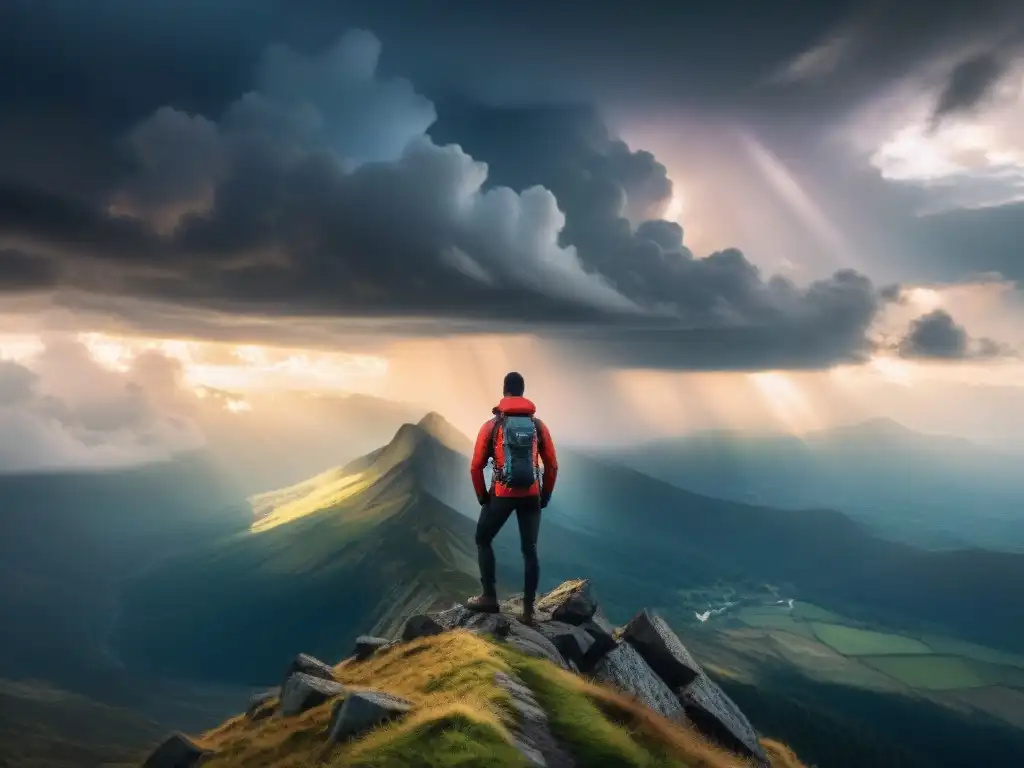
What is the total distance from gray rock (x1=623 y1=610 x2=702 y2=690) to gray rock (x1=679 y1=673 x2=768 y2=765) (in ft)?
2.34

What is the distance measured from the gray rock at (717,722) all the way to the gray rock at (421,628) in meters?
12.5

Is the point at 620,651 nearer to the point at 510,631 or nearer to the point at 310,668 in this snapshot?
the point at 510,631

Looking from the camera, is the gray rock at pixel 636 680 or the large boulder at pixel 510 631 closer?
the large boulder at pixel 510 631

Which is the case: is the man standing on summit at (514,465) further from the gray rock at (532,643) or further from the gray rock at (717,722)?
the gray rock at (717,722)

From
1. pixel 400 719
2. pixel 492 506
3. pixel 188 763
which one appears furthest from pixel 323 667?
pixel 400 719

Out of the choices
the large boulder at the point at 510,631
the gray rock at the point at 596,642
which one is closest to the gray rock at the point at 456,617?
the large boulder at the point at 510,631

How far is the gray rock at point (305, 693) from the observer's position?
28.1 m

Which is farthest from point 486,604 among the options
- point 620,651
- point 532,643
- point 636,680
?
point 636,680

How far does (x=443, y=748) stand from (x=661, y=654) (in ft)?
71.7

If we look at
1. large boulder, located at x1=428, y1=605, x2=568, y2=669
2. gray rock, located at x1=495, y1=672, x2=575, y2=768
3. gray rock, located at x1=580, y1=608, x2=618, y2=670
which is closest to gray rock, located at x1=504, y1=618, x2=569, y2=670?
large boulder, located at x1=428, y1=605, x2=568, y2=669

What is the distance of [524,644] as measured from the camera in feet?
91.9

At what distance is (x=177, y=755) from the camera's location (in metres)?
29.4

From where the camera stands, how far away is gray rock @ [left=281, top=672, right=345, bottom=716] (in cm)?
2809

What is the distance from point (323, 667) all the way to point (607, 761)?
19531 millimetres
